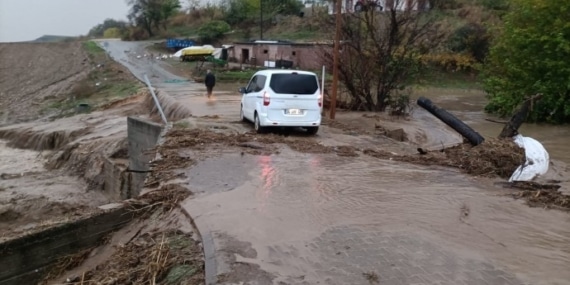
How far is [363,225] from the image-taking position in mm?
8062

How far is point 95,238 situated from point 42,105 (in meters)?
29.5

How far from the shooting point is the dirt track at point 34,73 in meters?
35.7

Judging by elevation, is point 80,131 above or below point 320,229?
below

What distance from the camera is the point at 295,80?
15.3m

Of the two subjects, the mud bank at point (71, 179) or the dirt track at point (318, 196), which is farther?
the mud bank at point (71, 179)

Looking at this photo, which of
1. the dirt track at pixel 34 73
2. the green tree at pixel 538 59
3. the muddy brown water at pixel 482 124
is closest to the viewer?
the muddy brown water at pixel 482 124

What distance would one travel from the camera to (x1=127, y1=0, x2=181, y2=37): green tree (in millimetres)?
84375

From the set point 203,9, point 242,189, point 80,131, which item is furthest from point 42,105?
point 203,9

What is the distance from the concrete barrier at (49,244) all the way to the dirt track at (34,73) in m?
25.8

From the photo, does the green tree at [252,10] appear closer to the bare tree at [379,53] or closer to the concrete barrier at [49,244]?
the bare tree at [379,53]

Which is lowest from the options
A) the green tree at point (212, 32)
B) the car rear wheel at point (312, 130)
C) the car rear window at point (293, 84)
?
the car rear wheel at point (312, 130)

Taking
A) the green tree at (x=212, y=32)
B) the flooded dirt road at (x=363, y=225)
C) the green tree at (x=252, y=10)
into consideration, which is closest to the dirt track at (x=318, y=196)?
the flooded dirt road at (x=363, y=225)

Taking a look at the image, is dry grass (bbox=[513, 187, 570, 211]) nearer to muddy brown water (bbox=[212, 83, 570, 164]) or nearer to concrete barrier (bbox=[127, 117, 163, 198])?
muddy brown water (bbox=[212, 83, 570, 164])

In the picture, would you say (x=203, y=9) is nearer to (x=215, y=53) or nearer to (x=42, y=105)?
(x=215, y=53)
